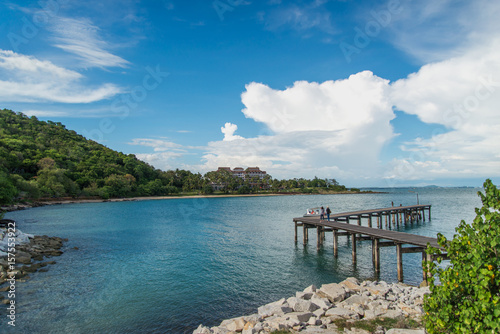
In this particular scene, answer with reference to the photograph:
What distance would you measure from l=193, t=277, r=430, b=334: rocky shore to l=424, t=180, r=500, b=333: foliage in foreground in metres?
4.11

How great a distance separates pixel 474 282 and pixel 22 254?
26.3 m

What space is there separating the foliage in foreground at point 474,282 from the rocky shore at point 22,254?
57.7 feet

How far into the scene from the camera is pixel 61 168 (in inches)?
3898

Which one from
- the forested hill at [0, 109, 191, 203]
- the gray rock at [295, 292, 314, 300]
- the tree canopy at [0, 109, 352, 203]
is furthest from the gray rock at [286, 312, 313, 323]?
the forested hill at [0, 109, 191, 203]

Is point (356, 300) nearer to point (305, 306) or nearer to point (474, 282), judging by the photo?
point (305, 306)

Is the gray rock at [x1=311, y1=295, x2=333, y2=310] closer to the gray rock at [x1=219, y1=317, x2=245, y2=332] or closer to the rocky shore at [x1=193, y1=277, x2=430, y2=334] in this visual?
the rocky shore at [x1=193, y1=277, x2=430, y2=334]

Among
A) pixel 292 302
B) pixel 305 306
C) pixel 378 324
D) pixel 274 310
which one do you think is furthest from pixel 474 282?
pixel 292 302

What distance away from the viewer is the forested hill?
83.1 meters

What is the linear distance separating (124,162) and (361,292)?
141 meters

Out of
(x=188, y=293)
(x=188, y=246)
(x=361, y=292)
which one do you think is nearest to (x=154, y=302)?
(x=188, y=293)

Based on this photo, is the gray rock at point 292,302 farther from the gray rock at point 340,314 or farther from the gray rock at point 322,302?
the gray rock at point 340,314

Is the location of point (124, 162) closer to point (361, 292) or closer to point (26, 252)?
point (26, 252)

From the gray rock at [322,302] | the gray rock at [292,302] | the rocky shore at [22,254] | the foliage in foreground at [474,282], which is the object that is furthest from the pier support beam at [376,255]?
the rocky shore at [22,254]

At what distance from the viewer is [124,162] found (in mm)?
136500
